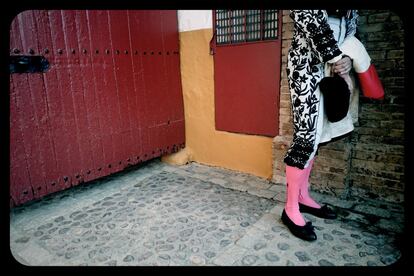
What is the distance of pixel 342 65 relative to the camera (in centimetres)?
194

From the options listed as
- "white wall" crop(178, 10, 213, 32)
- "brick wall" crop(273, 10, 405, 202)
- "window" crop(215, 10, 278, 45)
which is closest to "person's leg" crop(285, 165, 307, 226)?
"brick wall" crop(273, 10, 405, 202)

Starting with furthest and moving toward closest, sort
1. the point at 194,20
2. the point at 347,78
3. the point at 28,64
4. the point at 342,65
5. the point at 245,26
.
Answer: the point at 194,20, the point at 245,26, the point at 28,64, the point at 347,78, the point at 342,65

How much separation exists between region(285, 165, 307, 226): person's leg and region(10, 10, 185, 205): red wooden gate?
196cm

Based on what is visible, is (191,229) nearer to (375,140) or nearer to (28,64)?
(375,140)

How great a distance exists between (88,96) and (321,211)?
2.50m

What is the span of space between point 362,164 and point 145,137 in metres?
2.40

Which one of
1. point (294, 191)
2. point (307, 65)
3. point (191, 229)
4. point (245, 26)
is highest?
point (245, 26)

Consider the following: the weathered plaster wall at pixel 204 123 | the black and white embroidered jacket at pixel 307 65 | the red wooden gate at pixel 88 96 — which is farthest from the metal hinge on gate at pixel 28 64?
the black and white embroidered jacket at pixel 307 65

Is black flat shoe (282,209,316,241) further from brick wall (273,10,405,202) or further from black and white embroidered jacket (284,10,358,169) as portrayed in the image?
brick wall (273,10,405,202)

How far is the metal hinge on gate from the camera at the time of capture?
2438 mm

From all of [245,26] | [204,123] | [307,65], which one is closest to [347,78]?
[307,65]

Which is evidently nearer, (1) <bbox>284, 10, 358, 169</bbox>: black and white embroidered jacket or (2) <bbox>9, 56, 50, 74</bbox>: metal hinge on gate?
(1) <bbox>284, 10, 358, 169</bbox>: black and white embroidered jacket

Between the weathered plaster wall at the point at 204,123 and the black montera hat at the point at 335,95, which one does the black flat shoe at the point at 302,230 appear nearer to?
the black montera hat at the point at 335,95

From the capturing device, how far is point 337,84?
78.1 inches
